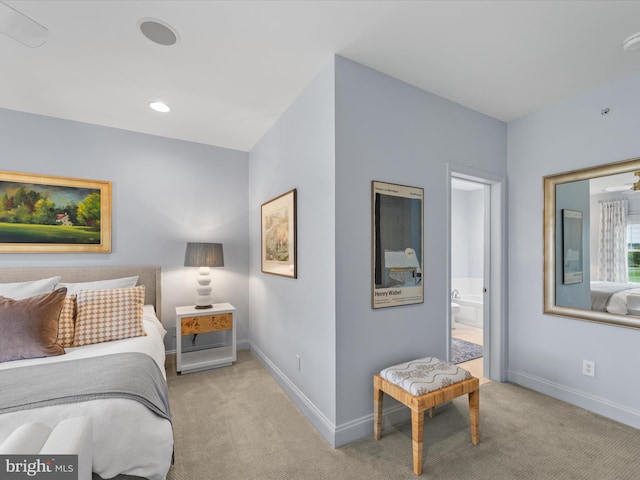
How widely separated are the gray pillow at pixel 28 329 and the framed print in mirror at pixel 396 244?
2.15 m

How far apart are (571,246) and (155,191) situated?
4158 mm

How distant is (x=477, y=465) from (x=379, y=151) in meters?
2.11

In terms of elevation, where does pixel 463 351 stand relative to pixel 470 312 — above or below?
below

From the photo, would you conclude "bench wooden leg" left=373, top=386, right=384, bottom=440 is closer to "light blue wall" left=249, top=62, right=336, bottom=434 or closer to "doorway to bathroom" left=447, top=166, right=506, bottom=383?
"light blue wall" left=249, top=62, right=336, bottom=434

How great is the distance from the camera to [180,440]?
6.59 ft

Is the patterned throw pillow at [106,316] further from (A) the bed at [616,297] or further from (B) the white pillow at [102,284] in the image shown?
(A) the bed at [616,297]

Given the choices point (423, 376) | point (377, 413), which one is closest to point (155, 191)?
point (377, 413)

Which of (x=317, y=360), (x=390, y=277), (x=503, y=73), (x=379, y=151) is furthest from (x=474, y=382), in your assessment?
(x=503, y=73)

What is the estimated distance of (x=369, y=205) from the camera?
7.00 ft

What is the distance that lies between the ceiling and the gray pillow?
65.7 inches

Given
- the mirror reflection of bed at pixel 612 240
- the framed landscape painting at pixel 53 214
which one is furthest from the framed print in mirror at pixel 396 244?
the framed landscape painting at pixel 53 214

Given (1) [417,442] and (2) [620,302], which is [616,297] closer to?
(2) [620,302]

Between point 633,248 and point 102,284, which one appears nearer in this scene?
point 633,248

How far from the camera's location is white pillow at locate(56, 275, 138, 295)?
262 centimetres
